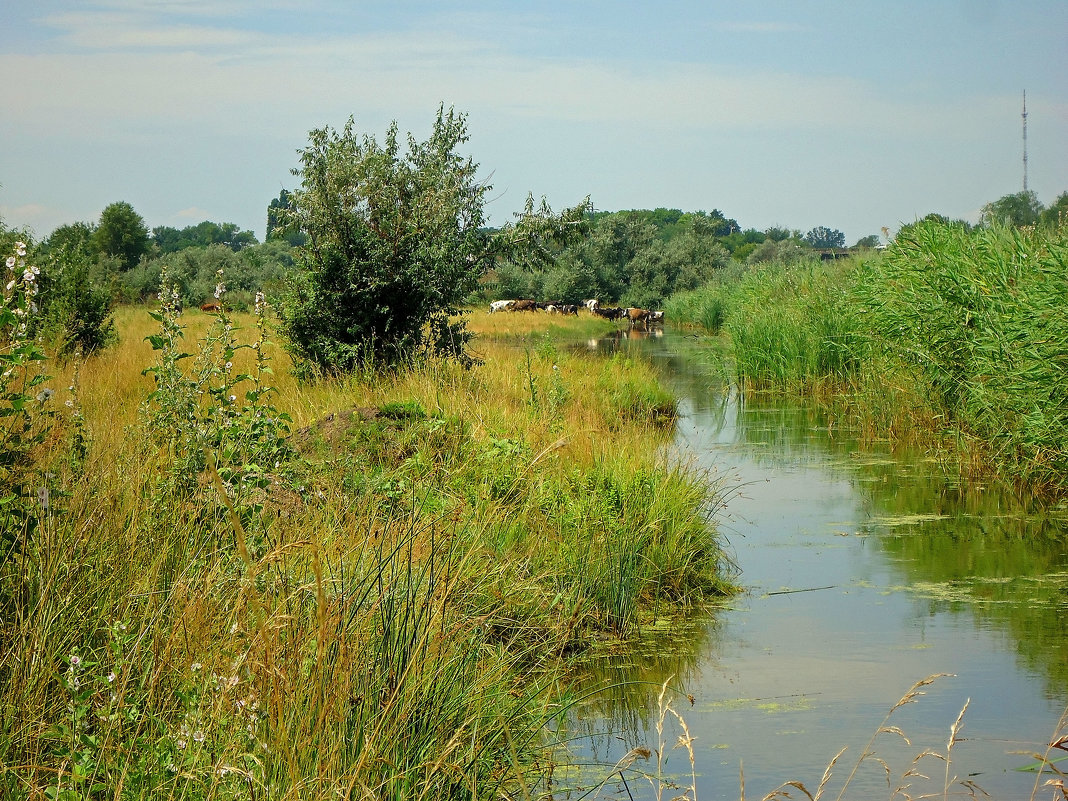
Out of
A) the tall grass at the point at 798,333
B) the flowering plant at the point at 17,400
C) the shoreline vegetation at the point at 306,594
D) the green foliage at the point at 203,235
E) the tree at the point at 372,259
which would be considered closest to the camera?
the shoreline vegetation at the point at 306,594

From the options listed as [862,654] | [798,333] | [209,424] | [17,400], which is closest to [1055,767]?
[862,654]

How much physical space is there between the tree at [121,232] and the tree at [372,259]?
45.7m

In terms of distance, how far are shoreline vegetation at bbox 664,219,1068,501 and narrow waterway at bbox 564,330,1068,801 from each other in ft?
2.40

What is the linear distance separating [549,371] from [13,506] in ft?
34.6

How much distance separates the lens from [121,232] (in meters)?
56.6

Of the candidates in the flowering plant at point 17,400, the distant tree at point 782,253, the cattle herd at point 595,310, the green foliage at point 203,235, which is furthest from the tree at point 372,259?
the green foliage at point 203,235

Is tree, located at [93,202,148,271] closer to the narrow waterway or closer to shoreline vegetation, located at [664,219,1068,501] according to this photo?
shoreline vegetation, located at [664,219,1068,501]

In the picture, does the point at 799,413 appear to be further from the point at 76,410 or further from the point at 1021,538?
the point at 76,410

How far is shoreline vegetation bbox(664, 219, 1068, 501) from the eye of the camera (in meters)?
9.21

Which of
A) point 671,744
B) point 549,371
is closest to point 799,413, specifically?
point 549,371

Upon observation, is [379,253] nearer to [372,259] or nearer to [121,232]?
[372,259]

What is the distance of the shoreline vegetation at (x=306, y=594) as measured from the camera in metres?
3.00

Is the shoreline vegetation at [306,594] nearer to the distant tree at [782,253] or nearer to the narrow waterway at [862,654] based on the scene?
the narrow waterway at [862,654]

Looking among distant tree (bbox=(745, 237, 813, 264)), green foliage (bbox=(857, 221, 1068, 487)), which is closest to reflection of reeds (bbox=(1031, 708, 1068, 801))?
green foliage (bbox=(857, 221, 1068, 487))
